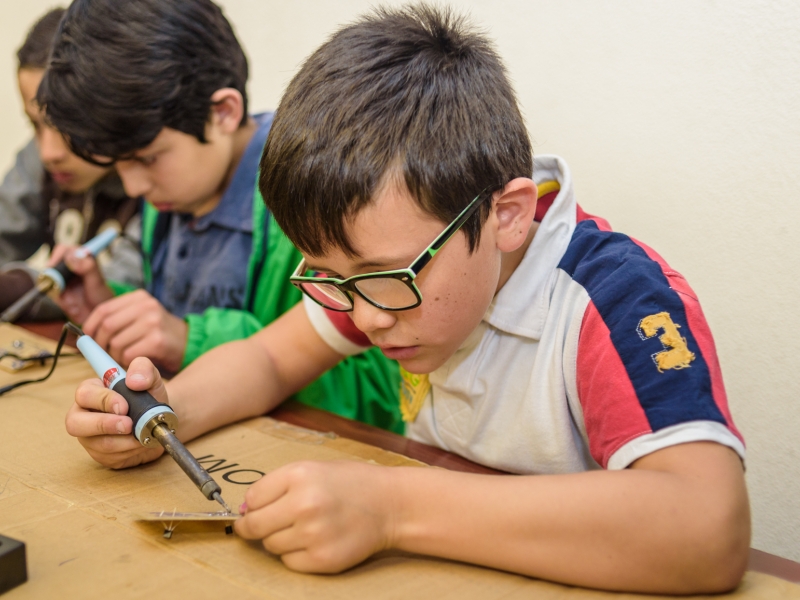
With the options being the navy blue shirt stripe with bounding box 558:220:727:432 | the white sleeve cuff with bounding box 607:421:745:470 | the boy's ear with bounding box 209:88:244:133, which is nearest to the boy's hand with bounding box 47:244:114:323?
the boy's ear with bounding box 209:88:244:133

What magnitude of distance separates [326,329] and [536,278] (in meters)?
0.30

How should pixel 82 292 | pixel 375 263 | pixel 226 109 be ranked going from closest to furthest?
pixel 375 263, pixel 226 109, pixel 82 292

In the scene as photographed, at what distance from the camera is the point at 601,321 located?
61 cm

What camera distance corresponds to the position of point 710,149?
880 mm

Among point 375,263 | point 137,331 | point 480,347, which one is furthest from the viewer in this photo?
point 137,331

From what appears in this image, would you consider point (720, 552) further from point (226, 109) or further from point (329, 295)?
point (226, 109)

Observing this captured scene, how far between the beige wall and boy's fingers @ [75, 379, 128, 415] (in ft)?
2.25

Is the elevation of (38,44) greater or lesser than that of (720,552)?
greater

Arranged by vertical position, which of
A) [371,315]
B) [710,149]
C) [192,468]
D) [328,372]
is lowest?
[328,372]

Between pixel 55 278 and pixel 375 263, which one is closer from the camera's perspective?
pixel 375 263

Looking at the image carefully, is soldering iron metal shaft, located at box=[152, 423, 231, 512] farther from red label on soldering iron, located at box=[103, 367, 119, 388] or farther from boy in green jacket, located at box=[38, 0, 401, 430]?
boy in green jacket, located at box=[38, 0, 401, 430]

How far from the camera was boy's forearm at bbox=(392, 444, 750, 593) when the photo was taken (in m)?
0.50

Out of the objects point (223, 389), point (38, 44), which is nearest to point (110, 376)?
point (223, 389)

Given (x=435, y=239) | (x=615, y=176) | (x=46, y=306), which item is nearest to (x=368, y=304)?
(x=435, y=239)
